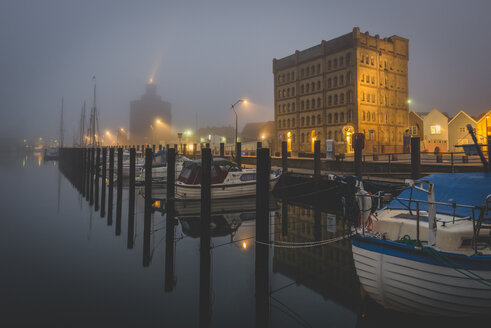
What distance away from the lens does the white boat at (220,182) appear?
22.8 m

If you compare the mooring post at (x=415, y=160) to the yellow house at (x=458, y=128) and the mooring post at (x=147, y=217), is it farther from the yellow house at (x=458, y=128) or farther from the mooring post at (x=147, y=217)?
the yellow house at (x=458, y=128)

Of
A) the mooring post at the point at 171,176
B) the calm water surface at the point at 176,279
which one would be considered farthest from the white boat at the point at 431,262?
the mooring post at the point at 171,176

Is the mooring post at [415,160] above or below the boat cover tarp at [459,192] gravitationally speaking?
above

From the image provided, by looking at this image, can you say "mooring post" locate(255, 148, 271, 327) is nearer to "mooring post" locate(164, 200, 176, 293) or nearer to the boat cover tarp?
"mooring post" locate(164, 200, 176, 293)

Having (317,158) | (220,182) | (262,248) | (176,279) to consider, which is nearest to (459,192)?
(262,248)

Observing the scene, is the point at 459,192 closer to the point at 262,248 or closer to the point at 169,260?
the point at 262,248

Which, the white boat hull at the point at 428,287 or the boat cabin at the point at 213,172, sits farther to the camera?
the boat cabin at the point at 213,172

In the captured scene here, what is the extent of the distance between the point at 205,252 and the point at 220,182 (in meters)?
14.2

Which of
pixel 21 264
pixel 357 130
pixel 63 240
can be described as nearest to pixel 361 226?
pixel 21 264

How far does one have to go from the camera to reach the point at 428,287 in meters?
6.67

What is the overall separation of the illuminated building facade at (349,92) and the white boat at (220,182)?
3041 centimetres

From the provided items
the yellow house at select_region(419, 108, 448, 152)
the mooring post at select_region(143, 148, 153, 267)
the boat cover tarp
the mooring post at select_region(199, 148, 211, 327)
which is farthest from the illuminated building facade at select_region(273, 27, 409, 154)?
the mooring post at select_region(199, 148, 211, 327)

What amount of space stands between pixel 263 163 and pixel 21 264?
11563mm

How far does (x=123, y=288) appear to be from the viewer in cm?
1045
